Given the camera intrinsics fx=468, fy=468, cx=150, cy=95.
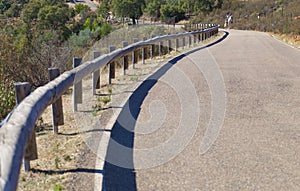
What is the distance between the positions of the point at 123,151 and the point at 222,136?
1533 mm

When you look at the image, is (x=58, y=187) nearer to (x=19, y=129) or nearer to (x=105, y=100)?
(x=19, y=129)

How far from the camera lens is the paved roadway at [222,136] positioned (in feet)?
16.6

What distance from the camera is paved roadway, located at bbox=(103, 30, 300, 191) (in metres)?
5.05

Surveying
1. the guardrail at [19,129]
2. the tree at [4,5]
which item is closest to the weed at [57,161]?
the guardrail at [19,129]

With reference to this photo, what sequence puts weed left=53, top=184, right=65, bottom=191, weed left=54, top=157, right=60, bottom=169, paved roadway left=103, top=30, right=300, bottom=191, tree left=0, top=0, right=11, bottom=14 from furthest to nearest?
tree left=0, top=0, right=11, bottom=14 < weed left=54, top=157, right=60, bottom=169 < paved roadway left=103, top=30, right=300, bottom=191 < weed left=53, top=184, right=65, bottom=191

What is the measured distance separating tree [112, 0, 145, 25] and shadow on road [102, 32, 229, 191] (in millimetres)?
63425

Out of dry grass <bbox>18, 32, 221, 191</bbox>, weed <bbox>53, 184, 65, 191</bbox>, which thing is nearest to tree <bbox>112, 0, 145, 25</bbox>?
dry grass <bbox>18, 32, 221, 191</bbox>

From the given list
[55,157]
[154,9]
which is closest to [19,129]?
[55,157]

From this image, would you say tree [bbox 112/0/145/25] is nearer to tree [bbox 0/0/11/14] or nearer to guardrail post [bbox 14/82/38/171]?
tree [bbox 0/0/11/14]

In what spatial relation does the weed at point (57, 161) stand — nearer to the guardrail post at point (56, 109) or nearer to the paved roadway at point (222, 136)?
the paved roadway at point (222, 136)

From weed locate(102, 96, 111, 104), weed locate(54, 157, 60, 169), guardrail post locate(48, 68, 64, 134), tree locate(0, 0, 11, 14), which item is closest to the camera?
weed locate(54, 157, 60, 169)

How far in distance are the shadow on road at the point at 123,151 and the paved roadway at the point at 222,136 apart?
12 millimetres

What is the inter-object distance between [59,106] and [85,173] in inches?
58.1

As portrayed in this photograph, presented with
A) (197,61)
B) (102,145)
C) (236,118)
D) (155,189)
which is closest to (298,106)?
(236,118)
